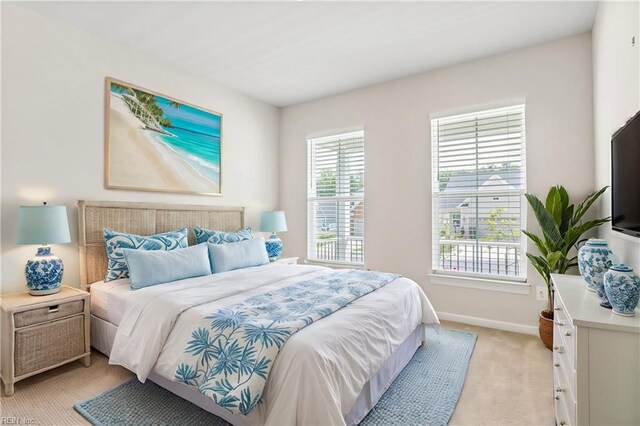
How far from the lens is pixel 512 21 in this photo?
2742 mm

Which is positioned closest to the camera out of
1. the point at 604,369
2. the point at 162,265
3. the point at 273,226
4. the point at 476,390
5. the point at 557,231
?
the point at 604,369

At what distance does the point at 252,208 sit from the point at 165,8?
2.47 metres

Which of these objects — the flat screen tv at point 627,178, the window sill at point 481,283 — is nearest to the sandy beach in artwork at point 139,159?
the window sill at point 481,283

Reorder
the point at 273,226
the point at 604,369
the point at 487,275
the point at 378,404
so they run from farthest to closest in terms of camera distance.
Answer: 1. the point at 273,226
2. the point at 487,275
3. the point at 378,404
4. the point at 604,369

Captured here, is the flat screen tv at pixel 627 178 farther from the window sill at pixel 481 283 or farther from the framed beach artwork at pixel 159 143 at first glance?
the framed beach artwork at pixel 159 143

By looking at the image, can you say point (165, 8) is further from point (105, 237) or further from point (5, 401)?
point (5, 401)

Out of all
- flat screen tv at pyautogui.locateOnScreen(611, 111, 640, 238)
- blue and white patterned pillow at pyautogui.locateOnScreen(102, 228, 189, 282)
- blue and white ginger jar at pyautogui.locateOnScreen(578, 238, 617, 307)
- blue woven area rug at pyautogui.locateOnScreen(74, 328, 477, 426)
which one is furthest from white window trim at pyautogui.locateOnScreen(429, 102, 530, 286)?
blue and white patterned pillow at pyautogui.locateOnScreen(102, 228, 189, 282)

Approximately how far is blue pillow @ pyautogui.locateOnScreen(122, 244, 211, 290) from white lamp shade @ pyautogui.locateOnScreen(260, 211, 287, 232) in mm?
1323

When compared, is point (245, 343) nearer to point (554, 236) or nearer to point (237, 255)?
point (237, 255)

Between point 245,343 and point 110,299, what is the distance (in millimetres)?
1508

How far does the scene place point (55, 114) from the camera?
8.84 ft

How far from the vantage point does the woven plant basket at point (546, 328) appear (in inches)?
107

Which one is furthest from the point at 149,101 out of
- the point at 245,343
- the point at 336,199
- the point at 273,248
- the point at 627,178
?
the point at 627,178

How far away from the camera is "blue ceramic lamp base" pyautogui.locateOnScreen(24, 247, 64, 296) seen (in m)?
2.34
